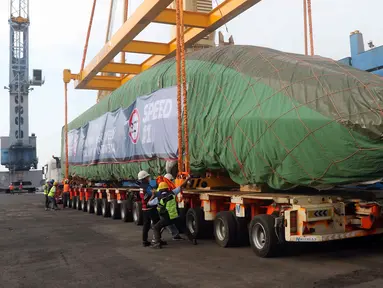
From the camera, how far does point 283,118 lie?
7148mm

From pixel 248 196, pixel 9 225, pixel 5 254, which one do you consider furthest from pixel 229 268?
pixel 9 225

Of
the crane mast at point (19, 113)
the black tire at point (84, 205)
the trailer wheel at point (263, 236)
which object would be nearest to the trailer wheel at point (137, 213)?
the trailer wheel at point (263, 236)

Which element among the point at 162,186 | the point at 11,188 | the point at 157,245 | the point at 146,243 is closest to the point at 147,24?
the point at 162,186

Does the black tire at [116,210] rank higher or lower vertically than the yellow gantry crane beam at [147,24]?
lower

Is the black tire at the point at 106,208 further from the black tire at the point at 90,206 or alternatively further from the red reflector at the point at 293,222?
the red reflector at the point at 293,222

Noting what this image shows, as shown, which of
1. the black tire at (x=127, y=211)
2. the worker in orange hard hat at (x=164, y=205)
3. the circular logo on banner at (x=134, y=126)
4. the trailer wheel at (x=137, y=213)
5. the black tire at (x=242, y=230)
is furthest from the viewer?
the black tire at (x=127, y=211)

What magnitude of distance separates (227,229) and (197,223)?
1.21m

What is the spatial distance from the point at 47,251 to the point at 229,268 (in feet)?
13.7

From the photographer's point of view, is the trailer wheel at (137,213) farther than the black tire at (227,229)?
Yes

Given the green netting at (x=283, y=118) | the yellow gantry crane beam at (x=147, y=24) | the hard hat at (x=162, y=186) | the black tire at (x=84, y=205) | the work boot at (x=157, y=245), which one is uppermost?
the yellow gantry crane beam at (x=147, y=24)

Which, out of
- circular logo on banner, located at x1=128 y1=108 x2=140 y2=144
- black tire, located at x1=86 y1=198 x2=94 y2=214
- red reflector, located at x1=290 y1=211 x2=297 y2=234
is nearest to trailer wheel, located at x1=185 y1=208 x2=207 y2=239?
red reflector, located at x1=290 y1=211 x2=297 y2=234

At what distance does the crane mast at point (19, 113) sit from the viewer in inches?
1740

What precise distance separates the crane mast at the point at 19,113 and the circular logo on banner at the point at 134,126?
117 ft

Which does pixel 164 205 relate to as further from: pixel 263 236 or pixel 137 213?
pixel 137 213
